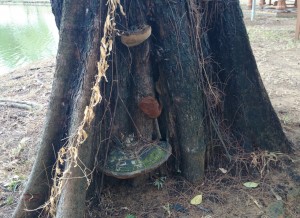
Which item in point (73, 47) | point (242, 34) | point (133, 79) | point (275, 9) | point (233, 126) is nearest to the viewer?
point (73, 47)

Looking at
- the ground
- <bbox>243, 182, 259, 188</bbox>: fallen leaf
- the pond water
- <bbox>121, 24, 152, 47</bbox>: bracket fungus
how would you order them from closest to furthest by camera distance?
<bbox>121, 24, 152, 47</bbox>: bracket fungus < the ground < <bbox>243, 182, 259, 188</bbox>: fallen leaf < the pond water

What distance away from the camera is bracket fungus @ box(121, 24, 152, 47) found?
244cm

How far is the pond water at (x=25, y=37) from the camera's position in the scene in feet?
33.8

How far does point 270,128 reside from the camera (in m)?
3.04

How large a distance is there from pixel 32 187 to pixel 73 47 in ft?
3.41

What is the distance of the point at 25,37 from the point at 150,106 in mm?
12029

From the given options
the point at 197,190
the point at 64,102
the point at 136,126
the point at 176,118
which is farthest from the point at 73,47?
the point at 197,190

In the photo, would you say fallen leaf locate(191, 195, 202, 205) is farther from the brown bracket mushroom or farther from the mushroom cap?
the brown bracket mushroom

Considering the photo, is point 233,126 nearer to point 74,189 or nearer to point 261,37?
point 74,189

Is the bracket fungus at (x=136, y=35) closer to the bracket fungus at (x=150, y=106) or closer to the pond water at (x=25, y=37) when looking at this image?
the bracket fungus at (x=150, y=106)

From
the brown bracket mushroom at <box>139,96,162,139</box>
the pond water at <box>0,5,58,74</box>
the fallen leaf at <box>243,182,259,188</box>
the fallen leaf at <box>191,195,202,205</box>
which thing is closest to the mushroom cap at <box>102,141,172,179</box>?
the brown bracket mushroom at <box>139,96,162,139</box>

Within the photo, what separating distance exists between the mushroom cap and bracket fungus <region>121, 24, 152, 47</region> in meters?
0.77

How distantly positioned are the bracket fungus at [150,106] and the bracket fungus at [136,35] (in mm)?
428

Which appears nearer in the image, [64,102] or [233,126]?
[64,102]
